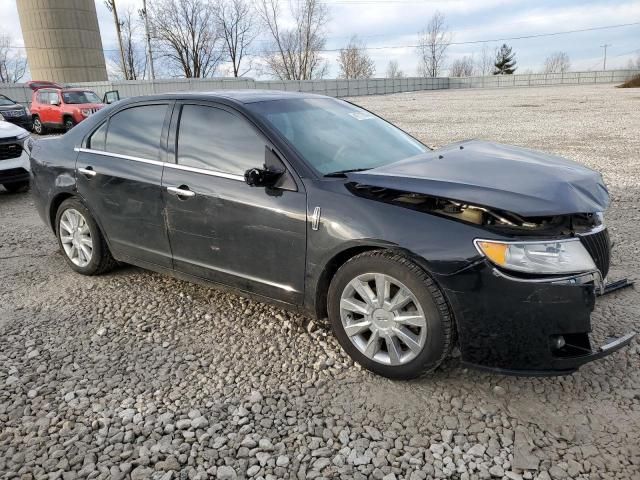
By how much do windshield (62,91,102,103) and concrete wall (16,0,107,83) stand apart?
34.7 m

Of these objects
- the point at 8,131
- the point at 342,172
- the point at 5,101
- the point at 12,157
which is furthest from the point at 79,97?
the point at 342,172

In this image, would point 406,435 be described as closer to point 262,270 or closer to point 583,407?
point 583,407

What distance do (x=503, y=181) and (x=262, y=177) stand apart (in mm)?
1361

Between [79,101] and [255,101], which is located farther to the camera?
[79,101]

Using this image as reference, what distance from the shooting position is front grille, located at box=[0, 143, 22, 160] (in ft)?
24.8

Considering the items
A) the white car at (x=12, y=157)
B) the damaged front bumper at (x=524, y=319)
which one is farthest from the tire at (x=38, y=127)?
the damaged front bumper at (x=524, y=319)

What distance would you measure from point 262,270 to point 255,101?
120cm

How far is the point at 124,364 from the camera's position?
3.15 metres

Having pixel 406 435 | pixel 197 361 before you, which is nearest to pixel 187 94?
pixel 197 361

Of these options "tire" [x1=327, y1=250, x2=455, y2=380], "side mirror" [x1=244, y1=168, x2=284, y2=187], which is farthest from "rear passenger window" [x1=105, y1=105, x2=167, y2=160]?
"tire" [x1=327, y1=250, x2=455, y2=380]

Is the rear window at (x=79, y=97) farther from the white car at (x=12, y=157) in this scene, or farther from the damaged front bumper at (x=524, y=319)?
the damaged front bumper at (x=524, y=319)

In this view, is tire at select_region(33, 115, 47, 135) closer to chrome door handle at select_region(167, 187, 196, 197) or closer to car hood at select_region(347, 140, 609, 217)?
chrome door handle at select_region(167, 187, 196, 197)

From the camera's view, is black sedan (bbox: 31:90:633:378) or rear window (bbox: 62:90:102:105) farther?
rear window (bbox: 62:90:102:105)

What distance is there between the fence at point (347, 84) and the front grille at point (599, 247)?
16.0m
